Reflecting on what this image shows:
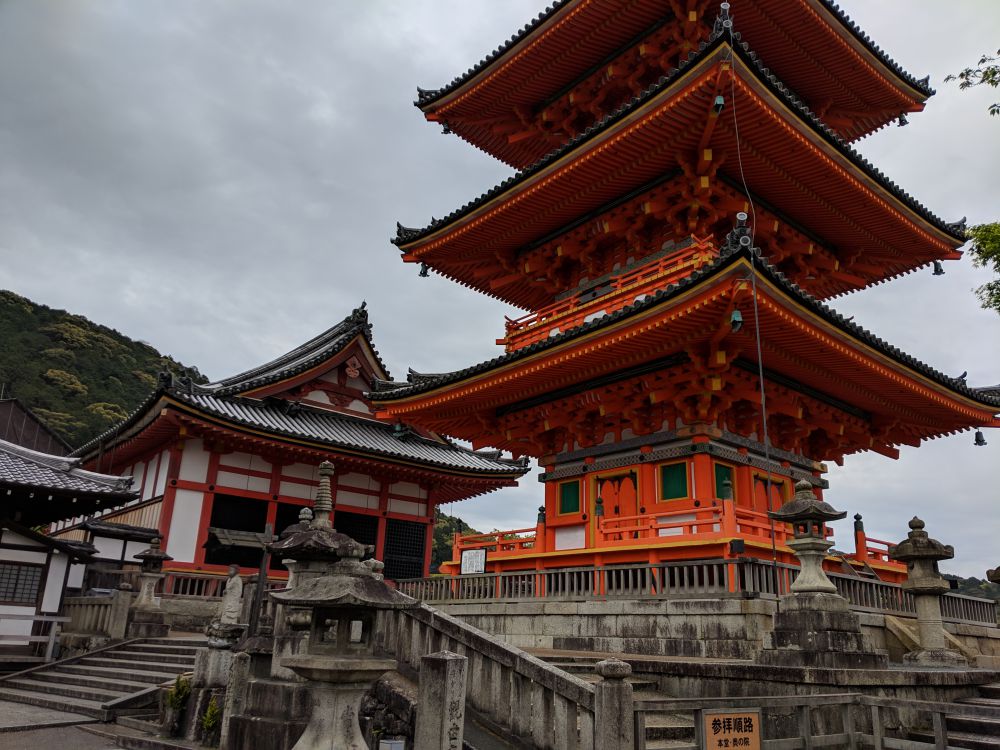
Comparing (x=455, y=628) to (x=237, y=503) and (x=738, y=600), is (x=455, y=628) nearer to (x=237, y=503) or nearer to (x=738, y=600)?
(x=738, y=600)

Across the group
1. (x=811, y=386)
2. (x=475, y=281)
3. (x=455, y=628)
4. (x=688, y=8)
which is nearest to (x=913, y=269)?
(x=811, y=386)

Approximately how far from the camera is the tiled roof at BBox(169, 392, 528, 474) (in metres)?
23.1

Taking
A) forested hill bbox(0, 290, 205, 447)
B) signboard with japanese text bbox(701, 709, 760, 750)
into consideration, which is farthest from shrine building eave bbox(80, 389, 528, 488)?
forested hill bbox(0, 290, 205, 447)

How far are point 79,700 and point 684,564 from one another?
37.0 feet

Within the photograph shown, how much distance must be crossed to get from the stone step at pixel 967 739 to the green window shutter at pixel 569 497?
8.74m

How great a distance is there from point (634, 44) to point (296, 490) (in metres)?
17.6

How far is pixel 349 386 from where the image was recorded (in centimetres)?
2888

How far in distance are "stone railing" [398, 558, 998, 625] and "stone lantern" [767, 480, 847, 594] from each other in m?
0.99

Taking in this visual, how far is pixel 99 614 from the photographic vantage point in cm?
1778

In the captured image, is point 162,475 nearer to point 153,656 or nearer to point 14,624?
point 14,624

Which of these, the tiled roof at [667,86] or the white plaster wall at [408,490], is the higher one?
the tiled roof at [667,86]

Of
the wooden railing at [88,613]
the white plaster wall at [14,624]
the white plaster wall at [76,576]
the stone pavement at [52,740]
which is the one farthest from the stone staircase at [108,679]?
the white plaster wall at [76,576]

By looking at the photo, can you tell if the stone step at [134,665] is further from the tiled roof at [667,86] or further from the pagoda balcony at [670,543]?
the tiled roof at [667,86]

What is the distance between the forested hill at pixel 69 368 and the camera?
58.6 m
